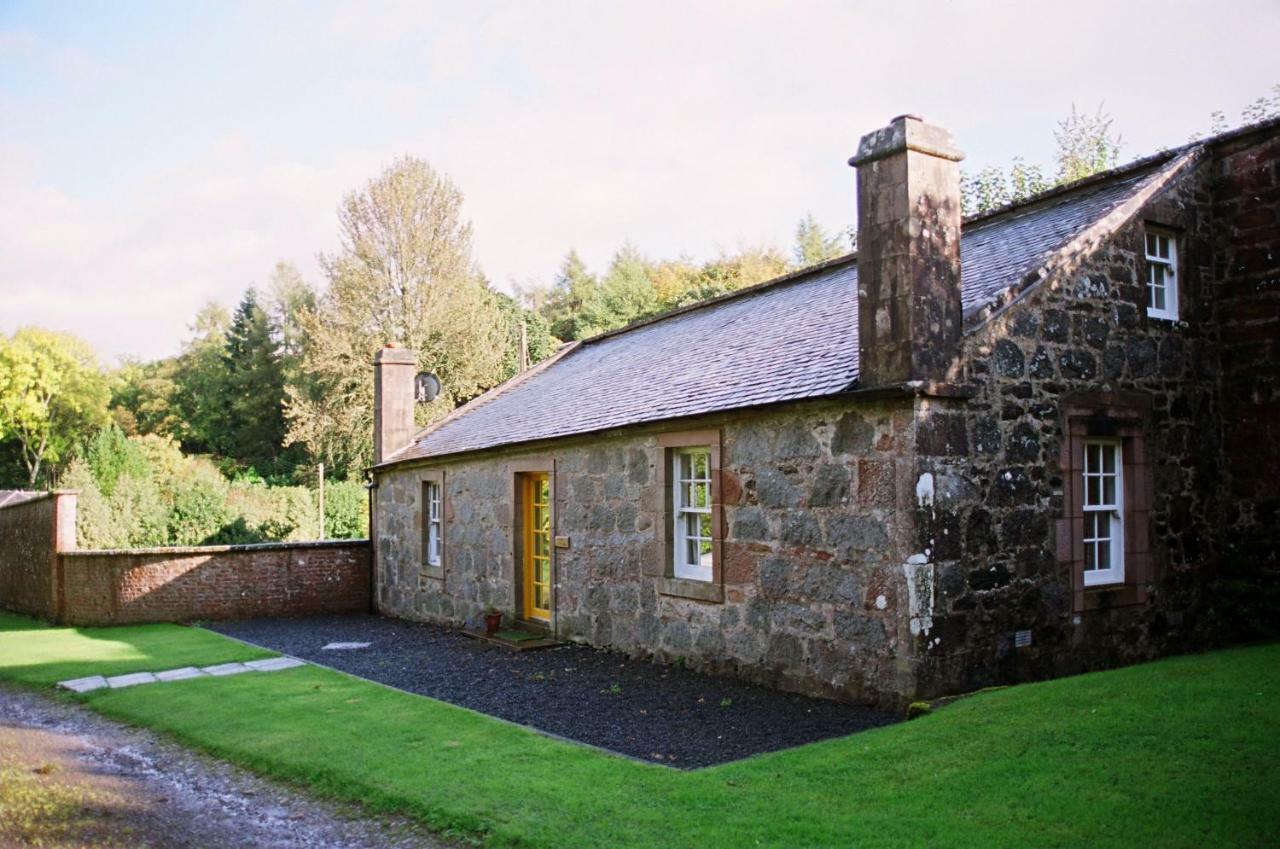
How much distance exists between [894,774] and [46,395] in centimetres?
6788

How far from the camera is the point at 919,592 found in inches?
349

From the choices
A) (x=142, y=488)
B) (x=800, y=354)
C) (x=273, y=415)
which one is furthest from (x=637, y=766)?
(x=273, y=415)

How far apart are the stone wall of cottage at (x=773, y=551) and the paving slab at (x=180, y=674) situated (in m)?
4.58

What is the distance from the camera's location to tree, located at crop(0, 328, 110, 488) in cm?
6091

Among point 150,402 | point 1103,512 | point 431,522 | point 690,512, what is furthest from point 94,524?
point 150,402

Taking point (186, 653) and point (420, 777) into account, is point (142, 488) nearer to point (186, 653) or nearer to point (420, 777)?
point (186, 653)

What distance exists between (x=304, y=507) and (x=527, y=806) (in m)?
23.3

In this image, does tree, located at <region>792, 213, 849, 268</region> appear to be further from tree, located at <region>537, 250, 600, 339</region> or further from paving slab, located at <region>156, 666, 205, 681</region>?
paving slab, located at <region>156, 666, 205, 681</region>

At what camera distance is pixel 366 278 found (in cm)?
3616

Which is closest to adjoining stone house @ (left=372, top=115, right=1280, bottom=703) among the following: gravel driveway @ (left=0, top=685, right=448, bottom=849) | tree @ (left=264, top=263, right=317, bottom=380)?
gravel driveway @ (left=0, top=685, right=448, bottom=849)

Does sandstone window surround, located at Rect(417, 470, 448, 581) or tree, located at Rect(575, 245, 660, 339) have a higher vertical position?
tree, located at Rect(575, 245, 660, 339)

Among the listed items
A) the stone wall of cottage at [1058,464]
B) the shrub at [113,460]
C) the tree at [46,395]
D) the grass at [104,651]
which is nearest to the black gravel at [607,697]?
the grass at [104,651]

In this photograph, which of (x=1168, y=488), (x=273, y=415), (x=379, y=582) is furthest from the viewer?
(x=273, y=415)

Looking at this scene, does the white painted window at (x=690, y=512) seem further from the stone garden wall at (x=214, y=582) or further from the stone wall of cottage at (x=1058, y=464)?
the stone garden wall at (x=214, y=582)
